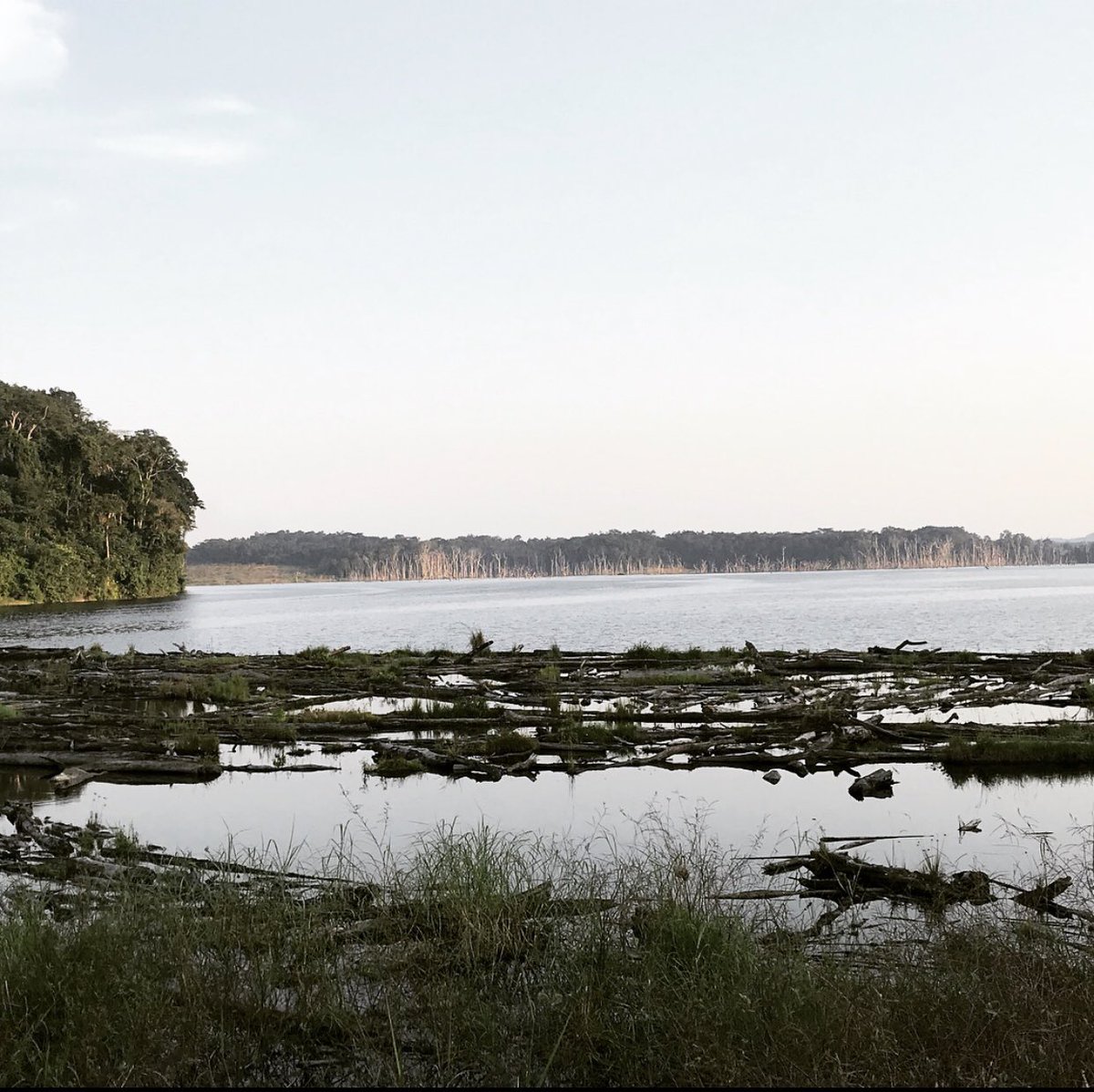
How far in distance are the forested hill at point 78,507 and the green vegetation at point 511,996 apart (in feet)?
333

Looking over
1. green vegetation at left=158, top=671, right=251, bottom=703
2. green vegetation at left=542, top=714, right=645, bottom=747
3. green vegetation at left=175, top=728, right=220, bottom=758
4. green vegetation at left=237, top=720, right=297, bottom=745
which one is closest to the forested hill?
green vegetation at left=158, top=671, right=251, bottom=703

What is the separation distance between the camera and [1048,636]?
49.1 meters

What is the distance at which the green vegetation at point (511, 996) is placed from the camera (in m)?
5.49

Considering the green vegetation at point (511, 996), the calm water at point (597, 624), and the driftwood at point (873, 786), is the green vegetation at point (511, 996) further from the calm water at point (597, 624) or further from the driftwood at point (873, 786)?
the calm water at point (597, 624)

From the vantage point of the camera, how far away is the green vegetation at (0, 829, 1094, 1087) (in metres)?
5.49

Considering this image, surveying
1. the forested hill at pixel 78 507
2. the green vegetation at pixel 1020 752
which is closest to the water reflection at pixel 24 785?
the green vegetation at pixel 1020 752

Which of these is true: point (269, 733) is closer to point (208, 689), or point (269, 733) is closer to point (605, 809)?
point (208, 689)

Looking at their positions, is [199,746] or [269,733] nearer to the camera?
[199,746]

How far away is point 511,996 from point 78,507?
115934mm

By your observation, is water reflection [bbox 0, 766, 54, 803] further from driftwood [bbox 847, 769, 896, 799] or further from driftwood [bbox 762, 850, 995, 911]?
driftwood [bbox 847, 769, 896, 799]

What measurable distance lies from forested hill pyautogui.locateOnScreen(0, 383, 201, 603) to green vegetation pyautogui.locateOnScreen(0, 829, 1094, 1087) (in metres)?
102

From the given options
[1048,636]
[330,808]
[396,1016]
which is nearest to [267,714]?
[330,808]

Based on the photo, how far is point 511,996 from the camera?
6754mm

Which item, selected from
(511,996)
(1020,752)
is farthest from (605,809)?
(511,996)
